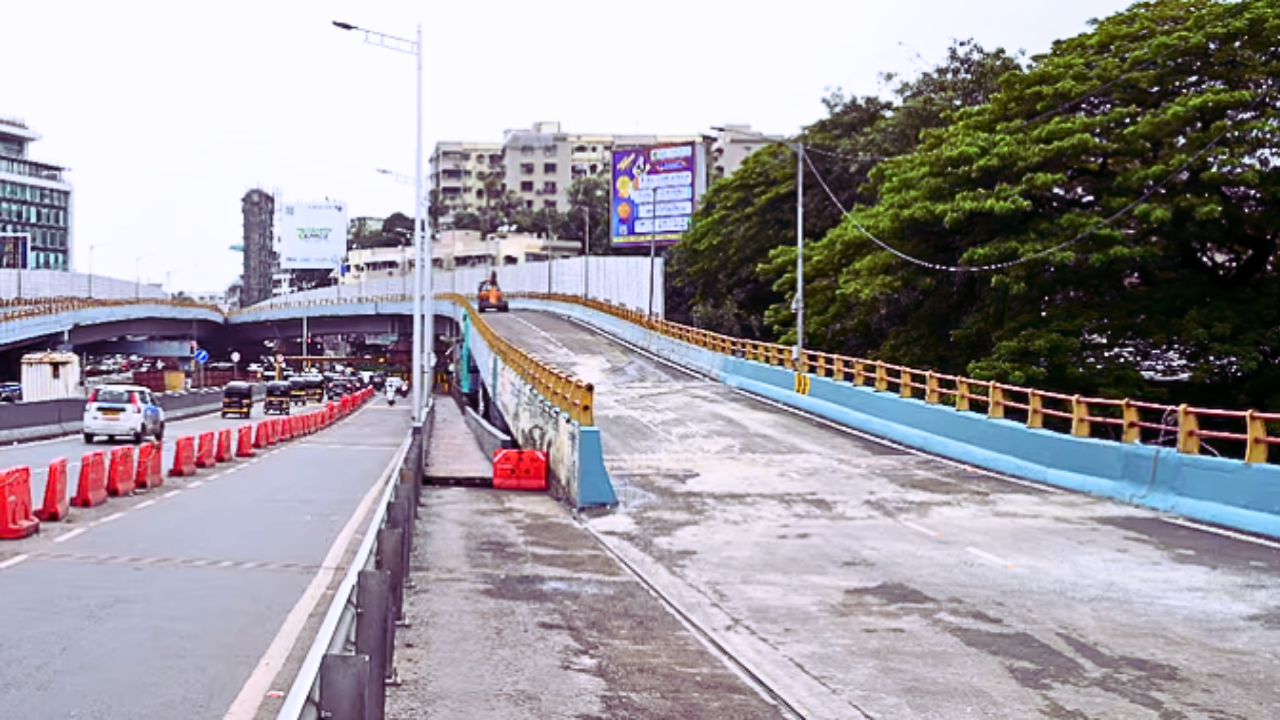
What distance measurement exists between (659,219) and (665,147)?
17.4 feet

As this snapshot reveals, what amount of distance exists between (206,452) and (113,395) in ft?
27.5

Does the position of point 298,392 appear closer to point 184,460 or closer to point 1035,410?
point 184,460

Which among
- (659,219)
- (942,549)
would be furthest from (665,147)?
(942,549)

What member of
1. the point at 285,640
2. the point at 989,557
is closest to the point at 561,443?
the point at 989,557

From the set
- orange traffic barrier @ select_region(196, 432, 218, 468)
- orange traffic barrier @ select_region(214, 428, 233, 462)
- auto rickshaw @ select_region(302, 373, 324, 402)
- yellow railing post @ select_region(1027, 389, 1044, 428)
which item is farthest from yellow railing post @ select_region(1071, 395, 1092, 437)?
auto rickshaw @ select_region(302, 373, 324, 402)

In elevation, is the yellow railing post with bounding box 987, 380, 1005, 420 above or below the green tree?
below

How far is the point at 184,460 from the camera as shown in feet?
92.5

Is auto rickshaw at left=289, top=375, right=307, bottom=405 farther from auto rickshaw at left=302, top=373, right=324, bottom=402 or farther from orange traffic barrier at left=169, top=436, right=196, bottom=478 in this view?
orange traffic barrier at left=169, top=436, right=196, bottom=478

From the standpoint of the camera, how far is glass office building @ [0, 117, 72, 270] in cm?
16412

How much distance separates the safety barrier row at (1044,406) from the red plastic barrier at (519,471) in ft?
29.4

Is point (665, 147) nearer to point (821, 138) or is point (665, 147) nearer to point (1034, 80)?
point (821, 138)

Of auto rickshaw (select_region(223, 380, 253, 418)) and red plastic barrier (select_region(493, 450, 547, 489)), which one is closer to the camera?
red plastic barrier (select_region(493, 450, 547, 489))

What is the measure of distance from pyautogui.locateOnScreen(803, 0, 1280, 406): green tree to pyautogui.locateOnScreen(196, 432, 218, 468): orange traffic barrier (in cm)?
2061

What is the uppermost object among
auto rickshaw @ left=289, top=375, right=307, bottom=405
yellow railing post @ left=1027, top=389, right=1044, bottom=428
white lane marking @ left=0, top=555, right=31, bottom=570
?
yellow railing post @ left=1027, top=389, right=1044, bottom=428
